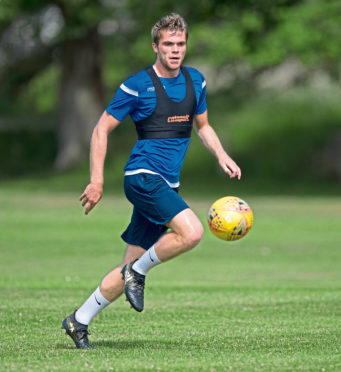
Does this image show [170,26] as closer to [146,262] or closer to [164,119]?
[164,119]

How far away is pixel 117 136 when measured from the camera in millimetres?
47125

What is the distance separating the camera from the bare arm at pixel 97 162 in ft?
23.9

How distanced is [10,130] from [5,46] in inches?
163

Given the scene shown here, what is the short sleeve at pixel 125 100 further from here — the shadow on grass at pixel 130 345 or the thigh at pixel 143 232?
the shadow on grass at pixel 130 345

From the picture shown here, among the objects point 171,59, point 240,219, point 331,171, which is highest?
point 171,59

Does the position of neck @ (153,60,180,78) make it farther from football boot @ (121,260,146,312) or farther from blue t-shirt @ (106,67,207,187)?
football boot @ (121,260,146,312)

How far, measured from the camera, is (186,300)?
37.9 feet

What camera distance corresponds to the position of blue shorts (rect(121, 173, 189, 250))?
290 inches

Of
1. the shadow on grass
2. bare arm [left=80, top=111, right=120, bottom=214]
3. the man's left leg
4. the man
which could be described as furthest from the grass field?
bare arm [left=80, top=111, right=120, bottom=214]

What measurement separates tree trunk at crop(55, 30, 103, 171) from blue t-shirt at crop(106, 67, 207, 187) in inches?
1394

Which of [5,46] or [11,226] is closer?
[11,226]

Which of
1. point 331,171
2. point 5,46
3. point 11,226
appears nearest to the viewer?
point 11,226

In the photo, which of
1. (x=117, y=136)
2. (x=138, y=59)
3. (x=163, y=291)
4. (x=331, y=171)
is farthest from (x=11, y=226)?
(x=138, y=59)

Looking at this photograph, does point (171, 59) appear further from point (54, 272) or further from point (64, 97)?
point (64, 97)
